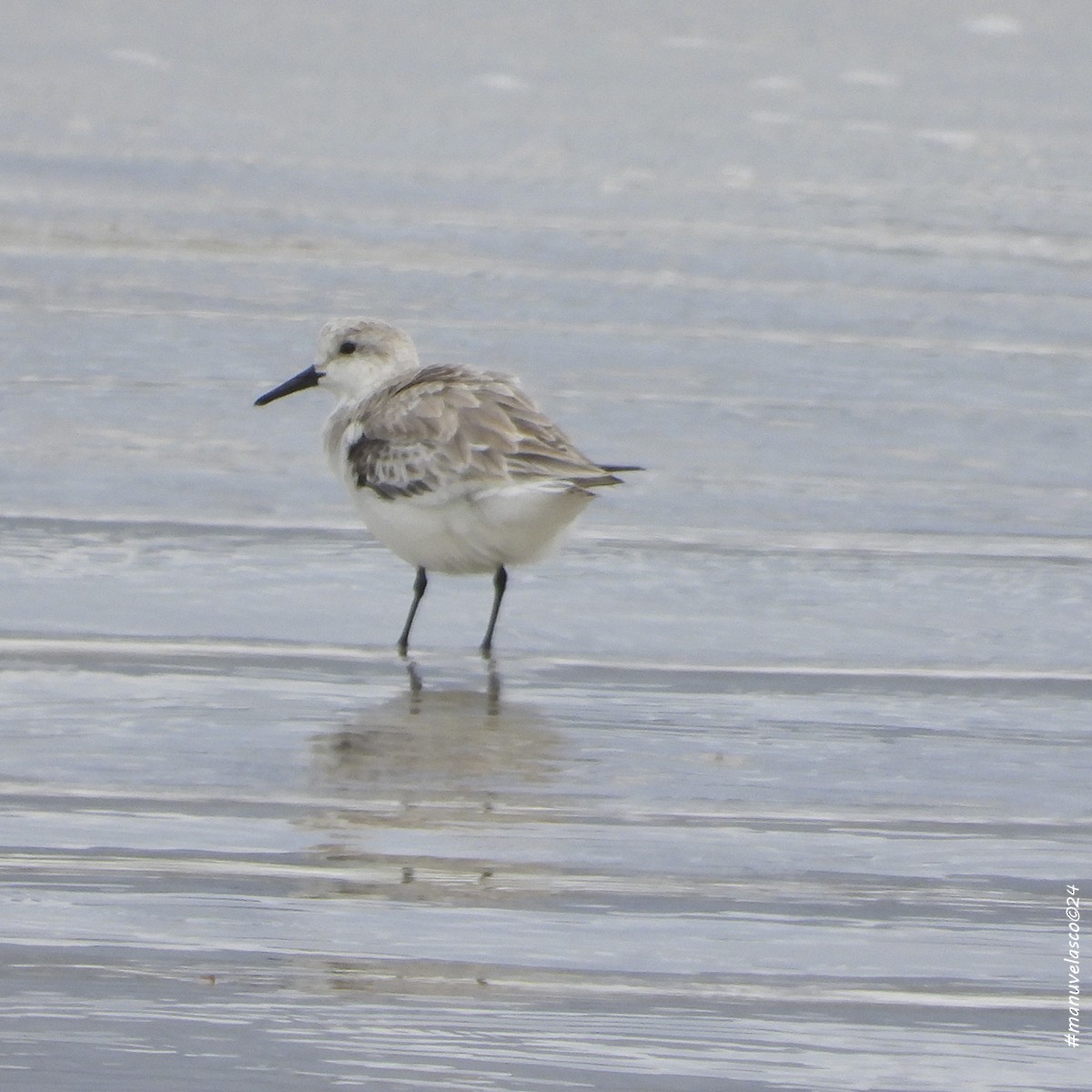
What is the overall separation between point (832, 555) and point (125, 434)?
2696 mm

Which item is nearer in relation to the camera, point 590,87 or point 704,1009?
point 704,1009

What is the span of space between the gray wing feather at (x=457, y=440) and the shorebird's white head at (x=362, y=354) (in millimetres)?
530

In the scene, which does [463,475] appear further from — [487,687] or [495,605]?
[487,687]

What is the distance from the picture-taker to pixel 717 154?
16062mm

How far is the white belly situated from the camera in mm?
6688

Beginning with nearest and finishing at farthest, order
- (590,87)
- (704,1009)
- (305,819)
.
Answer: (704,1009), (305,819), (590,87)

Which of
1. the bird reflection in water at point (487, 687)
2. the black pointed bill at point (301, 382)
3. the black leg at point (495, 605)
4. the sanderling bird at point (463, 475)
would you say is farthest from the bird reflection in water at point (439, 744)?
the black pointed bill at point (301, 382)

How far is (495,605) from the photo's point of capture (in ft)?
22.3

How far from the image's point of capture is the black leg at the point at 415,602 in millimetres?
6703

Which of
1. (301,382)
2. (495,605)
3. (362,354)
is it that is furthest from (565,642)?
(301,382)

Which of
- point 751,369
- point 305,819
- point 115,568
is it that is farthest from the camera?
point 751,369

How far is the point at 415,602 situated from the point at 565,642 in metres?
0.45

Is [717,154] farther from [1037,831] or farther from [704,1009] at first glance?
[704,1009]

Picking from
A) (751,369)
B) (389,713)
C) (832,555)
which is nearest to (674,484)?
(832,555)
